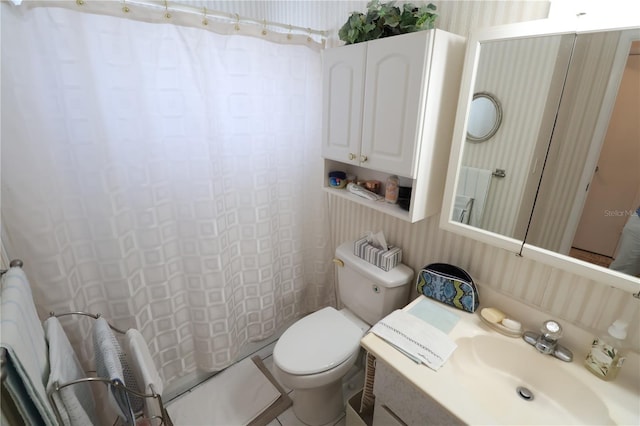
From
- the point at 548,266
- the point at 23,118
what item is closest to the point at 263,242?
the point at 23,118

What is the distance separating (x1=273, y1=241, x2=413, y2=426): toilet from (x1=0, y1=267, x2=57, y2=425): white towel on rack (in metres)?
0.79

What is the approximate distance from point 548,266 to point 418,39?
2.99 feet

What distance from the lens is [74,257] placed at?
3.97 ft

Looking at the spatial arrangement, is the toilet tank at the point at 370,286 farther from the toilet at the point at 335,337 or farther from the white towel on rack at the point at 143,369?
the white towel on rack at the point at 143,369

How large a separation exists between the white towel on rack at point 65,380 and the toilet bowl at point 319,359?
69 centimetres

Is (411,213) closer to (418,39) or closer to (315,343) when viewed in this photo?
(418,39)

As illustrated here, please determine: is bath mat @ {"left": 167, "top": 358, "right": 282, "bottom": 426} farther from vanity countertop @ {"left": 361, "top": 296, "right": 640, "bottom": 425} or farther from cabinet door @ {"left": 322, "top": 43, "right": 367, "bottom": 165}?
cabinet door @ {"left": 322, "top": 43, "right": 367, "bottom": 165}

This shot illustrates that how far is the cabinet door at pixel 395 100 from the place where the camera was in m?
1.03

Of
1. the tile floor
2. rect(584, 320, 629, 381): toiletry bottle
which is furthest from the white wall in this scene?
the tile floor

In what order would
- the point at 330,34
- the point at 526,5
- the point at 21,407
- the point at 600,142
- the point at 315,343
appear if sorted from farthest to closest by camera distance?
the point at 330,34, the point at 315,343, the point at 526,5, the point at 600,142, the point at 21,407

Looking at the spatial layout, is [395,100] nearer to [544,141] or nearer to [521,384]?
[544,141]

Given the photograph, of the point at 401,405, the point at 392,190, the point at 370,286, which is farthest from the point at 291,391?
the point at 392,190

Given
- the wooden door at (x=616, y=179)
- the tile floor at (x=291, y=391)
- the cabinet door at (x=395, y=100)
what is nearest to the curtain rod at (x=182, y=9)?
the cabinet door at (x=395, y=100)

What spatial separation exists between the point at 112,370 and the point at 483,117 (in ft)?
4.79
